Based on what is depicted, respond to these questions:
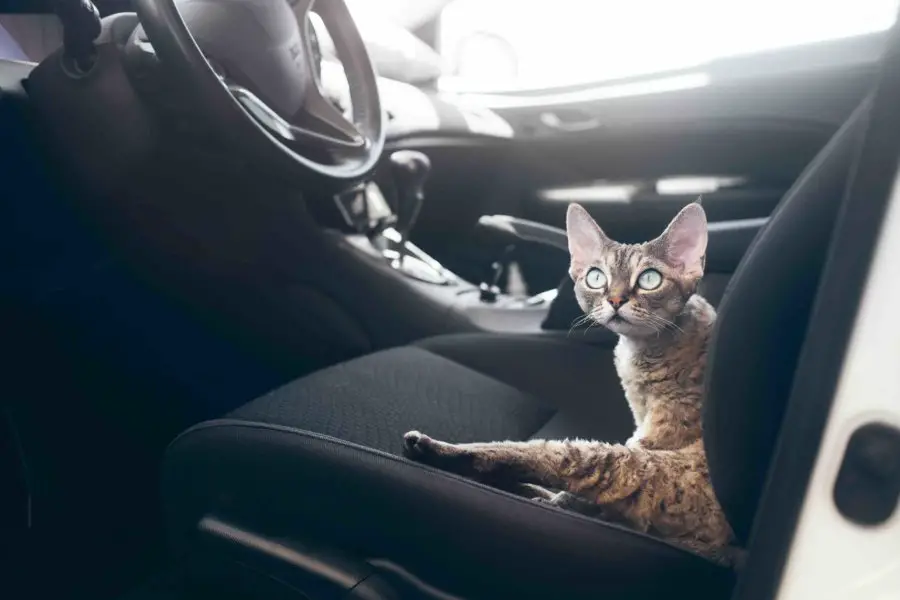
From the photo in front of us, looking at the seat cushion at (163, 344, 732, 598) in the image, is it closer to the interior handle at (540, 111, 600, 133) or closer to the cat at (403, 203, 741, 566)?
the cat at (403, 203, 741, 566)

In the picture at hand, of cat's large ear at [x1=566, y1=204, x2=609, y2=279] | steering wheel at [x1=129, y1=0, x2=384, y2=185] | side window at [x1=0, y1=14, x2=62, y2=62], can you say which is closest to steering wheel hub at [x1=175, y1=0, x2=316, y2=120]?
steering wheel at [x1=129, y1=0, x2=384, y2=185]

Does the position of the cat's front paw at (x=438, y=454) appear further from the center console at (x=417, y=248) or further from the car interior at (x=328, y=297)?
the center console at (x=417, y=248)

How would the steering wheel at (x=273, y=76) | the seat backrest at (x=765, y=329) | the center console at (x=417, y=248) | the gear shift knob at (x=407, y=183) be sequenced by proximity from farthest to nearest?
1. the gear shift knob at (x=407, y=183)
2. the center console at (x=417, y=248)
3. the steering wheel at (x=273, y=76)
4. the seat backrest at (x=765, y=329)

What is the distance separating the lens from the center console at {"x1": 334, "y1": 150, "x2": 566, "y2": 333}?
1433mm

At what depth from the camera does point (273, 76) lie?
1.12 meters

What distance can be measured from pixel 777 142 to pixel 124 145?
1.27m

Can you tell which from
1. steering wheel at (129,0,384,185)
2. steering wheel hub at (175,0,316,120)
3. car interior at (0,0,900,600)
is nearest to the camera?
car interior at (0,0,900,600)

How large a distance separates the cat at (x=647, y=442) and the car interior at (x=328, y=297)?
1.4 inches

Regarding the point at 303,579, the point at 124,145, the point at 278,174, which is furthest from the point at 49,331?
the point at 303,579

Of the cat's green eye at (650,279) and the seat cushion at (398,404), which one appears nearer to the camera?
the cat's green eye at (650,279)

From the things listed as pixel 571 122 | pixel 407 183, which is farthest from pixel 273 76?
pixel 571 122

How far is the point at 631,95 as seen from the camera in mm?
1797

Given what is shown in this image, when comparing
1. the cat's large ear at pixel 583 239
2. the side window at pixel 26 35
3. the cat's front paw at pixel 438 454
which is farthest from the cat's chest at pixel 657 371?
the side window at pixel 26 35

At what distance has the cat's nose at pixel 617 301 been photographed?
73 cm
